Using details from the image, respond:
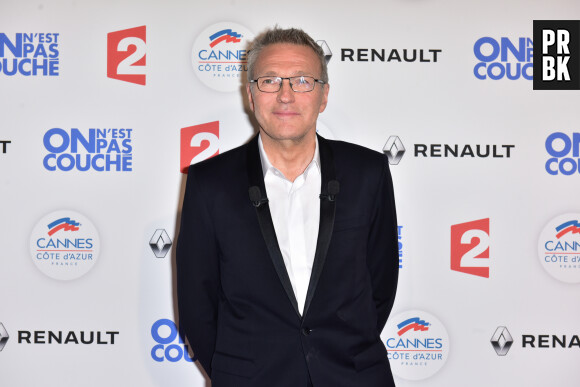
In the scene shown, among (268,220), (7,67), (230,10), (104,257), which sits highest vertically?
(230,10)

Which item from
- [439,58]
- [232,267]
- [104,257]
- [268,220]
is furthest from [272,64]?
[104,257]

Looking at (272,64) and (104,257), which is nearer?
(272,64)

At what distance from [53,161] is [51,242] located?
46 centimetres

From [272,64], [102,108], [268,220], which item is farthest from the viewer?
[102,108]

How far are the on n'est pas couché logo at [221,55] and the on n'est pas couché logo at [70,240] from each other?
1077mm

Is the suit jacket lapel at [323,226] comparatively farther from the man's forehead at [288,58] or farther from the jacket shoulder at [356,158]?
the man's forehead at [288,58]

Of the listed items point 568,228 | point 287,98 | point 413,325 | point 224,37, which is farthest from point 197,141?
point 568,228

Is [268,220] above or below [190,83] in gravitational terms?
below

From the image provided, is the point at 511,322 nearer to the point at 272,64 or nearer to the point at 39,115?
the point at 272,64

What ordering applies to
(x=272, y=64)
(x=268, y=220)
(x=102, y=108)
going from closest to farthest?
1. (x=268, y=220)
2. (x=272, y=64)
3. (x=102, y=108)

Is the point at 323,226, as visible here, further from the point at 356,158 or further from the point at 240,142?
the point at 240,142

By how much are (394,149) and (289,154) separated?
4.40 feet

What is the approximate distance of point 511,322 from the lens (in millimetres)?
3377

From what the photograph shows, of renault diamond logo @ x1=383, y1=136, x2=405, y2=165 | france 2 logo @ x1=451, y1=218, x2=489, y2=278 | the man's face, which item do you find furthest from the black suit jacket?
france 2 logo @ x1=451, y1=218, x2=489, y2=278
